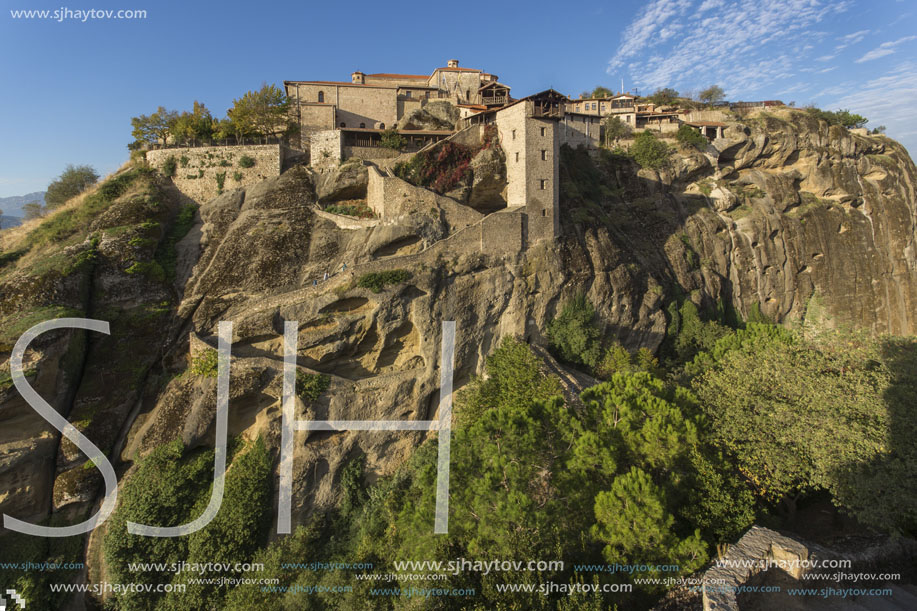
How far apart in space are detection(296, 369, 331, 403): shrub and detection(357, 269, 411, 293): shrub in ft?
15.5

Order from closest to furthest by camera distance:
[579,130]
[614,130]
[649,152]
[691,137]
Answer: [649,152]
[579,130]
[691,137]
[614,130]

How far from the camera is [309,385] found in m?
19.2

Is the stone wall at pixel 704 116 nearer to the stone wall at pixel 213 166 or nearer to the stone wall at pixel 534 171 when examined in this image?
the stone wall at pixel 534 171

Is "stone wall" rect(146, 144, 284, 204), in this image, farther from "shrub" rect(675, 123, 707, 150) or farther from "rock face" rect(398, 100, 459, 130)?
"shrub" rect(675, 123, 707, 150)

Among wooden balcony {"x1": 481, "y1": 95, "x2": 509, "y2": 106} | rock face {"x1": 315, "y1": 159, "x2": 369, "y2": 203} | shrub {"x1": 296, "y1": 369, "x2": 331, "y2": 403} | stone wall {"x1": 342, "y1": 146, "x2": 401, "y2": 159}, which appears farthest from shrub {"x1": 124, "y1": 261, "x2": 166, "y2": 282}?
wooden balcony {"x1": 481, "y1": 95, "x2": 509, "y2": 106}

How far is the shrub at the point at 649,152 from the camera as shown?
40406mm

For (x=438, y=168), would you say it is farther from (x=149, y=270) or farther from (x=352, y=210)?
(x=149, y=270)

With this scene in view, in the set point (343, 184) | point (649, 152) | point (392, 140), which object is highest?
point (649, 152)

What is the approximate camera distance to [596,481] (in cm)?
1366

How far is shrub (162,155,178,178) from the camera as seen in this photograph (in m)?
29.8

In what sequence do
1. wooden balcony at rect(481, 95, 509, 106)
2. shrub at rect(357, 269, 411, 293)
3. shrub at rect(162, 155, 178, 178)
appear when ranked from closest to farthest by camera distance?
1. shrub at rect(357, 269, 411, 293)
2. shrub at rect(162, 155, 178, 178)
3. wooden balcony at rect(481, 95, 509, 106)

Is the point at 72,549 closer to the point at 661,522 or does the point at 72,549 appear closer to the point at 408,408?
the point at 408,408

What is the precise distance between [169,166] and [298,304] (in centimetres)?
1743

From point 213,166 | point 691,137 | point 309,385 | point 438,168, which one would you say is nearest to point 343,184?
point 438,168
